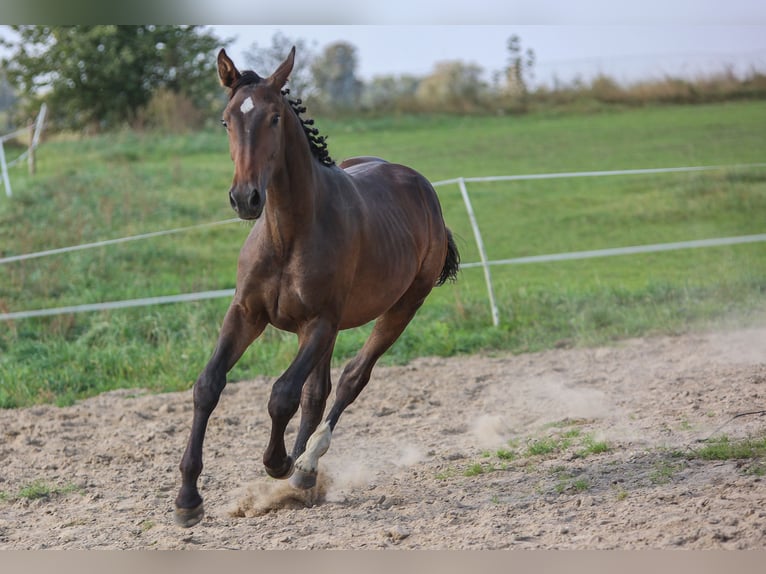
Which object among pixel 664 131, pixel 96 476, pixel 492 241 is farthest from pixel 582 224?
pixel 96 476

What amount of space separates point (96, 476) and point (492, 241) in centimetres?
793

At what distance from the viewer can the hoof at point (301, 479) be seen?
4.98 metres

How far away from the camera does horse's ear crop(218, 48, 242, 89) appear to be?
4.27 m

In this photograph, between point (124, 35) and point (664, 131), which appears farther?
point (124, 35)

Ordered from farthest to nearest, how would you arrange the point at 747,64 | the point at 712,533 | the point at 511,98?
the point at 511,98
the point at 747,64
the point at 712,533

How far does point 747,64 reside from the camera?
62.6 feet

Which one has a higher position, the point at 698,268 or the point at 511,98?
the point at 511,98

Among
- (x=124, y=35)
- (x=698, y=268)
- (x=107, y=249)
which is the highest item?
(x=124, y=35)

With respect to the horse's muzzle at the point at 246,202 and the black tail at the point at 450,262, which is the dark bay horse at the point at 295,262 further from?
the black tail at the point at 450,262

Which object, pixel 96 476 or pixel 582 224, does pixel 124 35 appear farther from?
pixel 96 476

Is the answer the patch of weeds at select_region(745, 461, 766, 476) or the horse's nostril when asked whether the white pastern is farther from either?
the patch of weeds at select_region(745, 461, 766, 476)

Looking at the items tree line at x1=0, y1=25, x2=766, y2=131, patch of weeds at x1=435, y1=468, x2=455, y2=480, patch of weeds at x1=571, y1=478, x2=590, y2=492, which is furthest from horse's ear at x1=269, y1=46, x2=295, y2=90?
tree line at x1=0, y1=25, x2=766, y2=131

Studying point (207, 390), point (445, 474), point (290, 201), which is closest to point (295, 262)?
point (290, 201)

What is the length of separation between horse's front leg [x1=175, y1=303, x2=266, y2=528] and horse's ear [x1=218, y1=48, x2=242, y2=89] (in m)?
1.08
